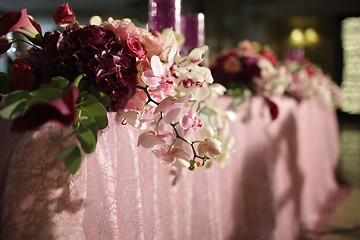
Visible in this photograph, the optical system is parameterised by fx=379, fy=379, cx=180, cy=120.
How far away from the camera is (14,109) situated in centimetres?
58

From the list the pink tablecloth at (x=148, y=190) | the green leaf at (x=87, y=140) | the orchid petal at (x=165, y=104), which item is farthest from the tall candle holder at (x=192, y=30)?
the green leaf at (x=87, y=140)

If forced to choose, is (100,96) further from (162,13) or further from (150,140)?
(162,13)

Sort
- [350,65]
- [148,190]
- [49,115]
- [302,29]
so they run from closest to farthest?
[49,115] → [148,190] → [350,65] → [302,29]

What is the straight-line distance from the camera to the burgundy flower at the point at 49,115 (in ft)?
1.54

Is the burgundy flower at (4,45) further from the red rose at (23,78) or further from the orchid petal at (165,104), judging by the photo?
the orchid petal at (165,104)

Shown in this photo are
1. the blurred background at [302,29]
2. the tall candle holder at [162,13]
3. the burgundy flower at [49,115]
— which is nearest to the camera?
the burgundy flower at [49,115]

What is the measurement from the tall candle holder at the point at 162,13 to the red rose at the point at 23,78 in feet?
1.63

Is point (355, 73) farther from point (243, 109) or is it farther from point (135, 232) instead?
point (135, 232)

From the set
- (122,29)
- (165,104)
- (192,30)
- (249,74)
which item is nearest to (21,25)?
(122,29)

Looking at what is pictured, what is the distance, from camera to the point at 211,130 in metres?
1.01

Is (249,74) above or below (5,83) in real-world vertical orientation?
below

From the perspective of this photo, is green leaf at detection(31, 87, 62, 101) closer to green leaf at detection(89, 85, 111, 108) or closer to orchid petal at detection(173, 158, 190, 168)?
green leaf at detection(89, 85, 111, 108)

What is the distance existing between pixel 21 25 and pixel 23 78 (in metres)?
0.10

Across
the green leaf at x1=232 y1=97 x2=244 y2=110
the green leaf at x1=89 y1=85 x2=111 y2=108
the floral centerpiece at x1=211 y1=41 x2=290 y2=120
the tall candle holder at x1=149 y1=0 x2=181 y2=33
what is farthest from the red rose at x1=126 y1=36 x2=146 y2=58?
the floral centerpiece at x1=211 y1=41 x2=290 y2=120
